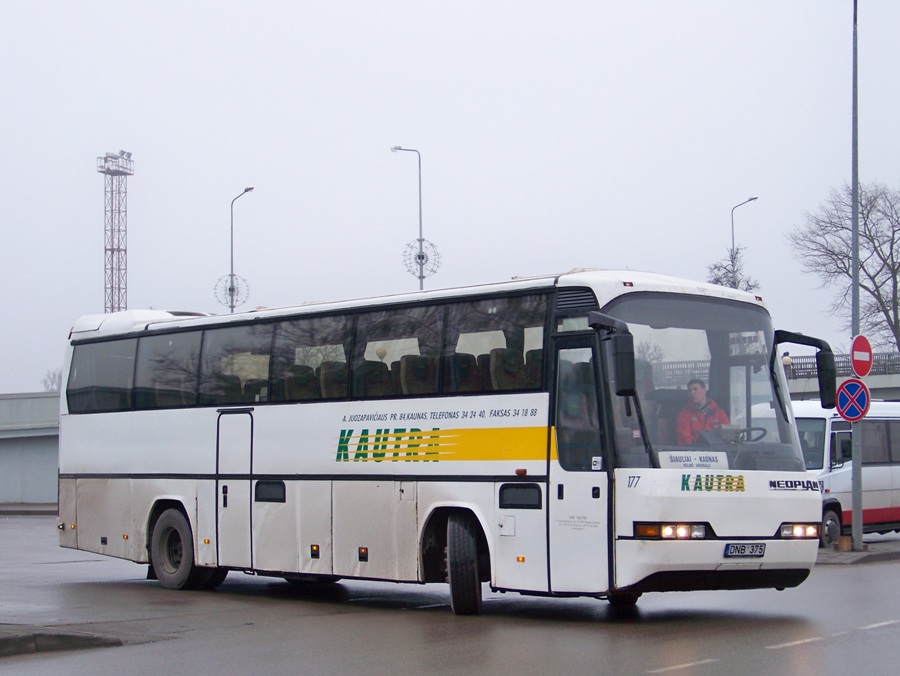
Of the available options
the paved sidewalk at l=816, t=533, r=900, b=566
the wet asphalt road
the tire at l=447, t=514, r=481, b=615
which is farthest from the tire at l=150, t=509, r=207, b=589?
the paved sidewalk at l=816, t=533, r=900, b=566

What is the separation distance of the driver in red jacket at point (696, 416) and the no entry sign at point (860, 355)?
935 centimetres

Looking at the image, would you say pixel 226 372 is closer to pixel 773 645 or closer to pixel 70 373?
pixel 70 373

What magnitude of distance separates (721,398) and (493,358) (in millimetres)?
2419

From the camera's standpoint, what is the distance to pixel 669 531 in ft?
40.9

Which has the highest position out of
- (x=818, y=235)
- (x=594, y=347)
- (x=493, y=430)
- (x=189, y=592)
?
(x=818, y=235)

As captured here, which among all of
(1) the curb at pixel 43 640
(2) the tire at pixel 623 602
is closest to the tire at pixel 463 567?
(2) the tire at pixel 623 602

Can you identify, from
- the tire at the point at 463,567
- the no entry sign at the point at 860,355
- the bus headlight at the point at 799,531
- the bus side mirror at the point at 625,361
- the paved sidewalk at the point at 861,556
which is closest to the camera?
the bus side mirror at the point at 625,361

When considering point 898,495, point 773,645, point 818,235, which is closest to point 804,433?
point 898,495

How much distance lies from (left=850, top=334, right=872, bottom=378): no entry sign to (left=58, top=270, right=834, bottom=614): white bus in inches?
296

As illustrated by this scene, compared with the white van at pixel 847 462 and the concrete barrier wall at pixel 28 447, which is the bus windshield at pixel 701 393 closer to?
the white van at pixel 847 462

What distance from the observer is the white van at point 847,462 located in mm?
24328

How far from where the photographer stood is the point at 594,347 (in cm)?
1312

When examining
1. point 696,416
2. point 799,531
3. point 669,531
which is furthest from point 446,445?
point 799,531

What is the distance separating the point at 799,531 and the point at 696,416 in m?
1.55
